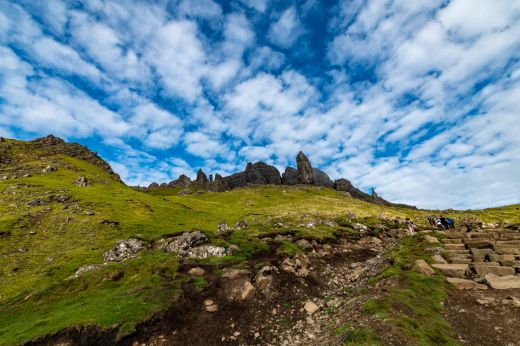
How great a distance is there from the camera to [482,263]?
2606 cm

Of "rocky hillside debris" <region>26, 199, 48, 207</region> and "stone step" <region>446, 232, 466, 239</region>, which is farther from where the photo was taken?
"rocky hillside debris" <region>26, 199, 48, 207</region>

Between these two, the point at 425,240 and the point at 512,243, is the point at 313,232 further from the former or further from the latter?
the point at 512,243

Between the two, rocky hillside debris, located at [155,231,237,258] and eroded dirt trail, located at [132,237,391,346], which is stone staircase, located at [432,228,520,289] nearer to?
eroded dirt trail, located at [132,237,391,346]

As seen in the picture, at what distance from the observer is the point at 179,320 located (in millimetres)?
24000

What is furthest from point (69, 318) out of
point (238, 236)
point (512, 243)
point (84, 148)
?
point (84, 148)

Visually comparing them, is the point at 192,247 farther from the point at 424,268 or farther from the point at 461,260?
the point at 461,260

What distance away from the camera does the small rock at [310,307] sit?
991 inches

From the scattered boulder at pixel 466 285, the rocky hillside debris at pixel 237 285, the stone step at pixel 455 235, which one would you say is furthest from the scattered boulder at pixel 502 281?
the rocky hillside debris at pixel 237 285

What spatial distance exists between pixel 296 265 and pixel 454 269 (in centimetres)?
1586

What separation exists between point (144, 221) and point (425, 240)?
62.6 meters

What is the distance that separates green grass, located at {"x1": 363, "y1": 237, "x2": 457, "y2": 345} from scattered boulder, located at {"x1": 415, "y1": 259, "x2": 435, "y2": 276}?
0.50 metres

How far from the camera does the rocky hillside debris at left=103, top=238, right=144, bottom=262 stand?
4696 cm

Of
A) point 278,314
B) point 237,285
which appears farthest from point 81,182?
point 278,314

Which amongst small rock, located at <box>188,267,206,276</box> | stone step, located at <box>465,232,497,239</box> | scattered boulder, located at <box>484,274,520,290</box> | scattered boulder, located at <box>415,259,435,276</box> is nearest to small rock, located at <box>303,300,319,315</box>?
scattered boulder, located at <box>415,259,435,276</box>
